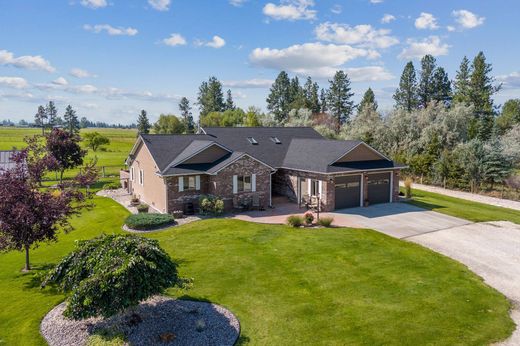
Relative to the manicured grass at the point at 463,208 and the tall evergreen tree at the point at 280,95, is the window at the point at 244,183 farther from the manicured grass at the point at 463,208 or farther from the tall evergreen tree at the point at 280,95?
the tall evergreen tree at the point at 280,95

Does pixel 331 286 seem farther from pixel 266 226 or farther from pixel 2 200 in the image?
→ pixel 2 200

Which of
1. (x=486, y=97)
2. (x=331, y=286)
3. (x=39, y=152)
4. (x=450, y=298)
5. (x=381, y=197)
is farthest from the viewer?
(x=486, y=97)

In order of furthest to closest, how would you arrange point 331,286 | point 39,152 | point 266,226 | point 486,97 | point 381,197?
point 486,97 → point 381,197 → point 266,226 → point 39,152 → point 331,286

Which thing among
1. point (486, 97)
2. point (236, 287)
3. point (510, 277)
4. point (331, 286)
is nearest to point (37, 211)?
point (236, 287)

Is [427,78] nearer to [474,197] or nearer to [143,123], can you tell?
[474,197]

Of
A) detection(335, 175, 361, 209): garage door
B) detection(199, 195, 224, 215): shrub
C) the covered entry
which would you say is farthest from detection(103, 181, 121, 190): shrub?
the covered entry

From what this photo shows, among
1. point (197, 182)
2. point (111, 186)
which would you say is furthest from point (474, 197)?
point (111, 186)
